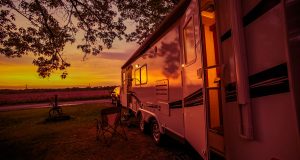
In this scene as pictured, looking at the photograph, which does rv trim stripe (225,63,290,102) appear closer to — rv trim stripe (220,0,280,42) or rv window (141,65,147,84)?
rv trim stripe (220,0,280,42)

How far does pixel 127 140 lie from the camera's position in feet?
21.8

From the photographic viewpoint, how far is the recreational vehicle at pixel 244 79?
145 cm

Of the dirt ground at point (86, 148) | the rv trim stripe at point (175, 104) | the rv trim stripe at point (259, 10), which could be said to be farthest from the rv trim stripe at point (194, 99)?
the dirt ground at point (86, 148)

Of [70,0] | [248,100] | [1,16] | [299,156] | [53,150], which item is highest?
[70,0]

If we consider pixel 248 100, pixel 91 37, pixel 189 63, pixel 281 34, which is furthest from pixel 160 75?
pixel 91 37

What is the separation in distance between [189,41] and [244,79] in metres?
1.72

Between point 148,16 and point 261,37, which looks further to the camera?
point 148,16

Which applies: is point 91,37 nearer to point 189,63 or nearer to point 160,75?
point 160,75

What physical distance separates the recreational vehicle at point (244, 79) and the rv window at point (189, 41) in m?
0.02

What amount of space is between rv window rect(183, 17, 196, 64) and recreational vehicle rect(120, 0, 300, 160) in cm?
2

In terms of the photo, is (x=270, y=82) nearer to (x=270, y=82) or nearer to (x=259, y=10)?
(x=270, y=82)

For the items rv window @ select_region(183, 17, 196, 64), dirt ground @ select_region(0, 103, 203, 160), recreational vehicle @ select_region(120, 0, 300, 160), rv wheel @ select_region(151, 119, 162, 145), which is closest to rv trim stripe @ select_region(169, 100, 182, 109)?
recreational vehicle @ select_region(120, 0, 300, 160)

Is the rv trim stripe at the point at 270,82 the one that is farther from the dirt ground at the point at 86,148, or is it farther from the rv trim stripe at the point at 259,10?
the dirt ground at the point at 86,148

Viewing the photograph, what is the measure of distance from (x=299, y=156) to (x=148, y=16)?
12408 millimetres
